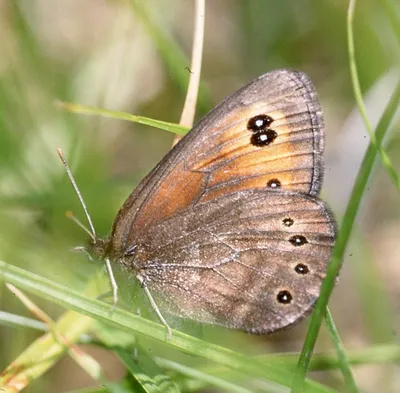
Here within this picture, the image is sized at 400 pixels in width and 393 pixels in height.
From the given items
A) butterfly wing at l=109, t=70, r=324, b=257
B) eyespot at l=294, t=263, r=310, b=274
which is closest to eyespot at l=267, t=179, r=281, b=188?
butterfly wing at l=109, t=70, r=324, b=257

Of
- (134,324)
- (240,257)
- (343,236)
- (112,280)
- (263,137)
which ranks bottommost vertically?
(134,324)

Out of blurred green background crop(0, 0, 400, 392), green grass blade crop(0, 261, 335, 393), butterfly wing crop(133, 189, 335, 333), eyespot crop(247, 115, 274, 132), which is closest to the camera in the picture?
green grass blade crop(0, 261, 335, 393)

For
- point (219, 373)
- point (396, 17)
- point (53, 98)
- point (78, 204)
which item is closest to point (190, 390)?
point (219, 373)

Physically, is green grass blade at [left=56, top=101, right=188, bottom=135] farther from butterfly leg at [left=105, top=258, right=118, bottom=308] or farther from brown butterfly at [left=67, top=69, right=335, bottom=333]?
butterfly leg at [left=105, top=258, right=118, bottom=308]

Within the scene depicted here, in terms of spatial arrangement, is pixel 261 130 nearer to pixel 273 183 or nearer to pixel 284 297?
pixel 273 183

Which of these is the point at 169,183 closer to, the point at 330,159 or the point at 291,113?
the point at 291,113

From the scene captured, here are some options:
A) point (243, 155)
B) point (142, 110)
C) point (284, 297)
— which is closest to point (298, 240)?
point (284, 297)

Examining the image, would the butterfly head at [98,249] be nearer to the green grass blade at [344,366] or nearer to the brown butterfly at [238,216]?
the brown butterfly at [238,216]
